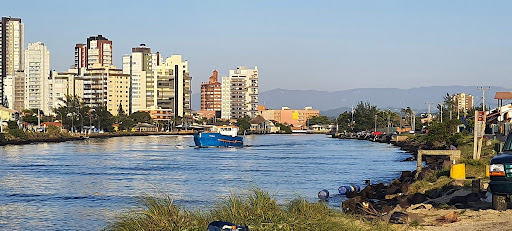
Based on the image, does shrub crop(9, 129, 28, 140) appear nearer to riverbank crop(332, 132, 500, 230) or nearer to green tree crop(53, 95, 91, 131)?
green tree crop(53, 95, 91, 131)

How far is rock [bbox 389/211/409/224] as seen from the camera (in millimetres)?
16911

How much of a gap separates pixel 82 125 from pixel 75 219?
159m

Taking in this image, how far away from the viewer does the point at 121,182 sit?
132ft

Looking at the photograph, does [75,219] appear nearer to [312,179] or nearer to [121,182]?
[121,182]

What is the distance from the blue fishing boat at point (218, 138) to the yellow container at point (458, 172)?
7738cm

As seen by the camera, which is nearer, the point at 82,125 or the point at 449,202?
the point at 449,202

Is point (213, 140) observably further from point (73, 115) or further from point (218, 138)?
point (73, 115)

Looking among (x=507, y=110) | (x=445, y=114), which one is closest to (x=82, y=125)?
(x=445, y=114)

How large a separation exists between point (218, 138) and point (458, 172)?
78948 millimetres

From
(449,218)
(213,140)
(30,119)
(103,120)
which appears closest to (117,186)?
(449,218)

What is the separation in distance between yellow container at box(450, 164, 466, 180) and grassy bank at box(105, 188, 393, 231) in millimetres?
9702

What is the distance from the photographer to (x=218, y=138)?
341 ft

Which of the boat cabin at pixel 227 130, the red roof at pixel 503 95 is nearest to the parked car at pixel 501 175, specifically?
the red roof at pixel 503 95

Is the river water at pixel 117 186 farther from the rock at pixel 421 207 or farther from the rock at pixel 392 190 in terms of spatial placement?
the rock at pixel 421 207
